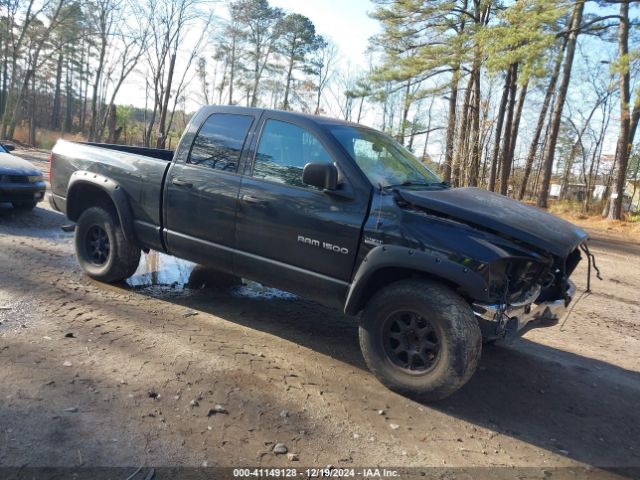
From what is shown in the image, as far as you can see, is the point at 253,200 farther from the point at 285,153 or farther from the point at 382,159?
the point at 382,159

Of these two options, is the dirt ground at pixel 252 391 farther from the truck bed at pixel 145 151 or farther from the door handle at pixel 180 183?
the truck bed at pixel 145 151

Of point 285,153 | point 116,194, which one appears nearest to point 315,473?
point 285,153

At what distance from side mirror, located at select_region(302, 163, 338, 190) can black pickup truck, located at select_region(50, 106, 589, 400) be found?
0.03 feet

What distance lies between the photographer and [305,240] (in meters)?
4.02

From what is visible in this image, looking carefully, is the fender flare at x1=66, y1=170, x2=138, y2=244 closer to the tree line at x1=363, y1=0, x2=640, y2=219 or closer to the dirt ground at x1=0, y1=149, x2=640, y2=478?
the dirt ground at x1=0, y1=149, x2=640, y2=478

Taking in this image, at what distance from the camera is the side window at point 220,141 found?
459 cm

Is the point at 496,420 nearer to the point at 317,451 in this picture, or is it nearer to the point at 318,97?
the point at 317,451

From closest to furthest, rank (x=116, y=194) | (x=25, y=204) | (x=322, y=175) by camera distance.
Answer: (x=322, y=175) < (x=116, y=194) < (x=25, y=204)

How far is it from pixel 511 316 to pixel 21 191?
7.91m

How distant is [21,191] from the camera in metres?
8.20

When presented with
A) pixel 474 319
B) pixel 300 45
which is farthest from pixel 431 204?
pixel 300 45

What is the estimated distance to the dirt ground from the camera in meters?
2.86

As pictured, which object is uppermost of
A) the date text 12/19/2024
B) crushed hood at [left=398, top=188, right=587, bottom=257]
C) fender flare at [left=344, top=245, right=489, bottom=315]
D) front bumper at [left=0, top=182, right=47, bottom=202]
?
crushed hood at [left=398, top=188, right=587, bottom=257]

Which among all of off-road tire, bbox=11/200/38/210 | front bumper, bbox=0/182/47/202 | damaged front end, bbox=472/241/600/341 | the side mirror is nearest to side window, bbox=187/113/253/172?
the side mirror
